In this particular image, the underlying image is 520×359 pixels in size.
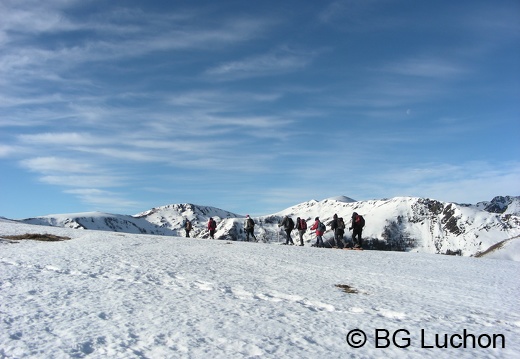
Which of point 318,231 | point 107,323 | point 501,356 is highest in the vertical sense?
point 318,231

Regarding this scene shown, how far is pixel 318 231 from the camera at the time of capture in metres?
34.9

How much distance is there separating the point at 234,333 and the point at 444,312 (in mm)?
7304

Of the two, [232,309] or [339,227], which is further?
[339,227]

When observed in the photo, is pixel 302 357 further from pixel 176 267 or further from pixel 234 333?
pixel 176 267

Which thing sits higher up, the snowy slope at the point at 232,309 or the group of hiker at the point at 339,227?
the group of hiker at the point at 339,227

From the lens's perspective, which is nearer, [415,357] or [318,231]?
[415,357]

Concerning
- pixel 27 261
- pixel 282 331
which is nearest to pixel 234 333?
pixel 282 331

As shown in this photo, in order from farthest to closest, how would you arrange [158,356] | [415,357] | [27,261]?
[27,261], [415,357], [158,356]

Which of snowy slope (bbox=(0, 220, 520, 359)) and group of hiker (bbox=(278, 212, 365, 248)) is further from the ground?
group of hiker (bbox=(278, 212, 365, 248))

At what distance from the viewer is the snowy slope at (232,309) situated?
850 cm

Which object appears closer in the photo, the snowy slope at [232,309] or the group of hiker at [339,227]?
the snowy slope at [232,309]

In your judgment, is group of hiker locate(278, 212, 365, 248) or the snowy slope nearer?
the snowy slope

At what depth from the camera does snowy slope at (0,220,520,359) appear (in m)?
8.50

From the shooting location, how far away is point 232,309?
11.3 metres
